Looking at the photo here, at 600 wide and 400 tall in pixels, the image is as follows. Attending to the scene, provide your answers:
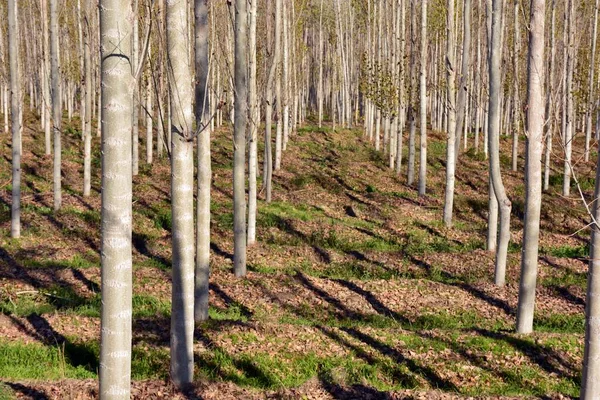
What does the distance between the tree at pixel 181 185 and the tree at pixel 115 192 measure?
213 centimetres

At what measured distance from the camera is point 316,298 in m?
11.9

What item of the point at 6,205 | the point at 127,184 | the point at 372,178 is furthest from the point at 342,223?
the point at 127,184

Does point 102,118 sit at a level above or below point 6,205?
above

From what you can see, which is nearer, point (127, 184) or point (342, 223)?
point (127, 184)

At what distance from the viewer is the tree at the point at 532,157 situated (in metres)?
8.79

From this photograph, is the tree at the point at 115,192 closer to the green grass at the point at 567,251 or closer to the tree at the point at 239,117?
the tree at the point at 239,117

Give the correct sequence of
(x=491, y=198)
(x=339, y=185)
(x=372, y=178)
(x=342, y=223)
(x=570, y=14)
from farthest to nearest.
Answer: (x=372, y=178) < (x=339, y=185) < (x=570, y=14) < (x=342, y=223) < (x=491, y=198)

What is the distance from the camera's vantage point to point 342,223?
17.8 meters

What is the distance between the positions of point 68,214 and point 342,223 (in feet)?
25.8

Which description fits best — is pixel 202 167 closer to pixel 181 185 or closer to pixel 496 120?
pixel 181 185

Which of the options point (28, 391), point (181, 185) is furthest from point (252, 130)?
point (28, 391)

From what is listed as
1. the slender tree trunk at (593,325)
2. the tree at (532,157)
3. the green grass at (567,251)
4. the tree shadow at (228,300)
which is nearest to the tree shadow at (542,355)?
the tree at (532,157)

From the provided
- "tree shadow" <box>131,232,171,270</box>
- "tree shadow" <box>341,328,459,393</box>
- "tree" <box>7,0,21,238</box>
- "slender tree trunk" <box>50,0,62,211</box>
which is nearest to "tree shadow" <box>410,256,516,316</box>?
"tree shadow" <box>341,328,459,393</box>

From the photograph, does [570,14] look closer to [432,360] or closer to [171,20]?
[432,360]
